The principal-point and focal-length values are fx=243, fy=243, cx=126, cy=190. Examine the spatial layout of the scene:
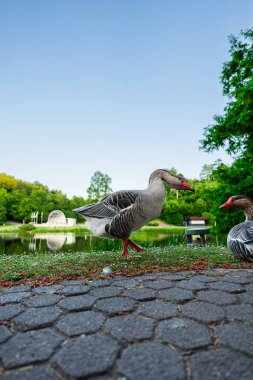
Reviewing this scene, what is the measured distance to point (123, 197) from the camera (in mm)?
4004

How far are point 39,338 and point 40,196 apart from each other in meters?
45.9

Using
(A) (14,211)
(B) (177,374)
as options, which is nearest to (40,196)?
(A) (14,211)

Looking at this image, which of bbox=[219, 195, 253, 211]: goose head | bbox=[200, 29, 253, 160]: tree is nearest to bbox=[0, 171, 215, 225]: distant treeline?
bbox=[200, 29, 253, 160]: tree

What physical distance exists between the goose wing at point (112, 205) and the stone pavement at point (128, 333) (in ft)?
5.44

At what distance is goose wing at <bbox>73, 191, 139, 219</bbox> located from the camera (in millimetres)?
3951

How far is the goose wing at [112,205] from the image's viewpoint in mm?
3951

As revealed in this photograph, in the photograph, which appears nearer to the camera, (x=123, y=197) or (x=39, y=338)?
(x=39, y=338)

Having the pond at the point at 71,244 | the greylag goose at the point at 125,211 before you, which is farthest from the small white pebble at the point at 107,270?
the pond at the point at 71,244

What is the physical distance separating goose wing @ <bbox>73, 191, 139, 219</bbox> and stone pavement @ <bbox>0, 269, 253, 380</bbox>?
1657 millimetres

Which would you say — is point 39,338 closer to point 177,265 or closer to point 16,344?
point 16,344

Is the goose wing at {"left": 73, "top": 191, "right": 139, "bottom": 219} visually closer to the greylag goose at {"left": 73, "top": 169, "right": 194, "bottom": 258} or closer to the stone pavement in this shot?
the greylag goose at {"left": 73, "top": 169, "right": 194, "bottom": 258}

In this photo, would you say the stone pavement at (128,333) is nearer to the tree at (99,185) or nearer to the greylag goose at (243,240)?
the greylag goose at (243,240)

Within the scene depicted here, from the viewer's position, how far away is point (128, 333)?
1.43m

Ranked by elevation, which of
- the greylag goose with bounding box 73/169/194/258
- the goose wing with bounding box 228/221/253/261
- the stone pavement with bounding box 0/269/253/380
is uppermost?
the greylag goose with bounding box 73/169/194/258
